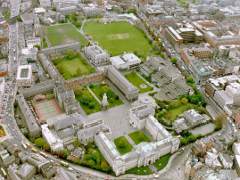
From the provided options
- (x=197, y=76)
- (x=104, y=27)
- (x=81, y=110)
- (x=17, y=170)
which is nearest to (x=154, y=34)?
(x=104, y=27)

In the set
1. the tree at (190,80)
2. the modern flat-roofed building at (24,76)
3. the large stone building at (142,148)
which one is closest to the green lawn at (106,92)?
the large stone building at (142,148)

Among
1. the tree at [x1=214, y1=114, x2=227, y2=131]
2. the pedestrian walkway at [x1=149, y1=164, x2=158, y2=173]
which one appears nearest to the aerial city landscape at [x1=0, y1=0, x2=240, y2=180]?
the pedestrian walkway at [x1=149, y1=164, x2=158, y2=173]

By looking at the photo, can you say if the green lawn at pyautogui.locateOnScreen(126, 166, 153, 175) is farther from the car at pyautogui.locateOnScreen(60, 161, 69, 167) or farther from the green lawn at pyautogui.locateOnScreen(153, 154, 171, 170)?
the car at pyautogui.locateOnScreen(60, 161, 69, 167)

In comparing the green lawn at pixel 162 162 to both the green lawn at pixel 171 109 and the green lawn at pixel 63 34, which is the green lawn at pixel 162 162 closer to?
the green lawn at pixel 171 109

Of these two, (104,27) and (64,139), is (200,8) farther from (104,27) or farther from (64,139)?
(64,139)

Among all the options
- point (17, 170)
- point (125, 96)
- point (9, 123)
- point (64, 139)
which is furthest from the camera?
point (125, 96)

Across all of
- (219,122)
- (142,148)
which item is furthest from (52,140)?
(219,122)

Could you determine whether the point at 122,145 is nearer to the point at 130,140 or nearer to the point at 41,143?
the point at 130,140

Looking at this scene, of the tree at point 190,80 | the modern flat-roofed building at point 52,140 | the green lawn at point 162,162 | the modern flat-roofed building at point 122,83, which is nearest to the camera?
the green lawn at point 162,162
